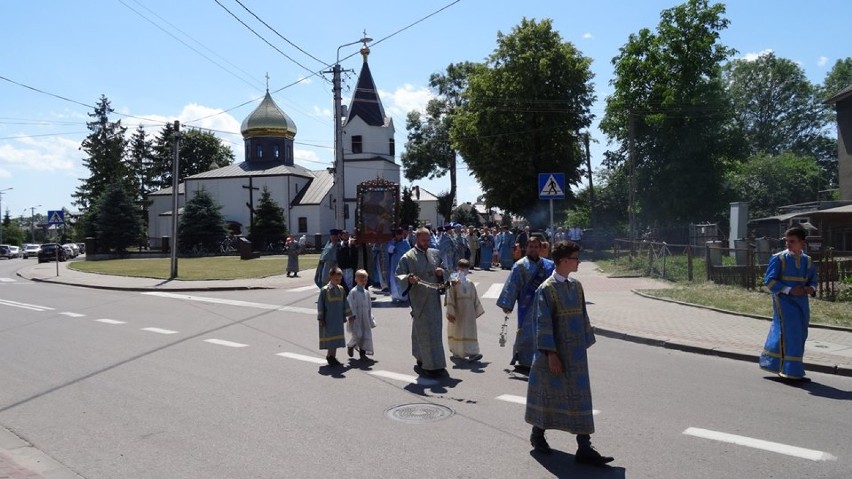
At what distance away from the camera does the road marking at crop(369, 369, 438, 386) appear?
7918 millimetres

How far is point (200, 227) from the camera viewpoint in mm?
48969

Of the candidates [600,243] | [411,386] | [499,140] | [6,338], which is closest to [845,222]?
→ [600,243]

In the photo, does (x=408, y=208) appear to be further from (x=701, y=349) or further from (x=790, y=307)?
(x=790, y=307)

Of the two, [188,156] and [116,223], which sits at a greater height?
[188,156]

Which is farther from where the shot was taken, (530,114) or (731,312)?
(530,114)

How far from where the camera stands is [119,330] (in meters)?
12.5

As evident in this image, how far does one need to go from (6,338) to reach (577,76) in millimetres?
37613

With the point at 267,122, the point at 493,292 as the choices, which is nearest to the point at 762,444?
the point at 493,292

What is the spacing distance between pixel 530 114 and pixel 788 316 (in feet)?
118

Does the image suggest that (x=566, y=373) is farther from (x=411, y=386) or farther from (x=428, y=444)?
(x=411, y=386)

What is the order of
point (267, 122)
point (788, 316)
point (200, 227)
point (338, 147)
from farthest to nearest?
1. point (267, 122)
2. point (200, 227)
3. point (338, 147)
4. point (788, 316)

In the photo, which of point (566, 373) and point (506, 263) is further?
point (506, 263)

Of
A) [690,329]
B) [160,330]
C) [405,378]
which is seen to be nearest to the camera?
[405,378]

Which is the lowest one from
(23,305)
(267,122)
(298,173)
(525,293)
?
(23,305)
